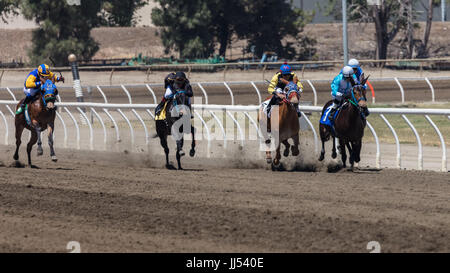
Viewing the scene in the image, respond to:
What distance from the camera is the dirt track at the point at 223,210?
23.0 feet

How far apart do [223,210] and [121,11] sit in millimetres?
44811

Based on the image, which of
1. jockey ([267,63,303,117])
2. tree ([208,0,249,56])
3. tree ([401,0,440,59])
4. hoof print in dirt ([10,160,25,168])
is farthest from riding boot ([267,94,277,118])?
tree ([401,0,440,59])

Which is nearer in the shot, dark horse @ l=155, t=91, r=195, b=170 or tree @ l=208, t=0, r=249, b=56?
dark horse @ l=155, t=91, r=195, b=170

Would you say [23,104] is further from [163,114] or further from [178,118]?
[178,118]

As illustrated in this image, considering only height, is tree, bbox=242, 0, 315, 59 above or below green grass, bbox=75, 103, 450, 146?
above

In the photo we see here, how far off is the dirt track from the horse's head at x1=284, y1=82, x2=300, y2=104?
3.55ft

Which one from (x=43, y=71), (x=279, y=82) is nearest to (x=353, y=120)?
(x=279, y=82)

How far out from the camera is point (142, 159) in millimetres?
15422

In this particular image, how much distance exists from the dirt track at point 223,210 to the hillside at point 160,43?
37.0m

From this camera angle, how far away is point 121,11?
52.4m

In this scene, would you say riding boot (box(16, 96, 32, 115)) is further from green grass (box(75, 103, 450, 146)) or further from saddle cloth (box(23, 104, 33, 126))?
green grass (box(75, 103, 450, 146))

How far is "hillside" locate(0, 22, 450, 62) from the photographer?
49.8m

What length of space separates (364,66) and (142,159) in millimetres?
24349

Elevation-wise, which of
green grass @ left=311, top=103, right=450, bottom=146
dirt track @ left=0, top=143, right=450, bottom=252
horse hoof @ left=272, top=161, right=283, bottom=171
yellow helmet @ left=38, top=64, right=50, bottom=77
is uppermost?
yellow helmet @ left=38, top=64, right=50, bottom=77
